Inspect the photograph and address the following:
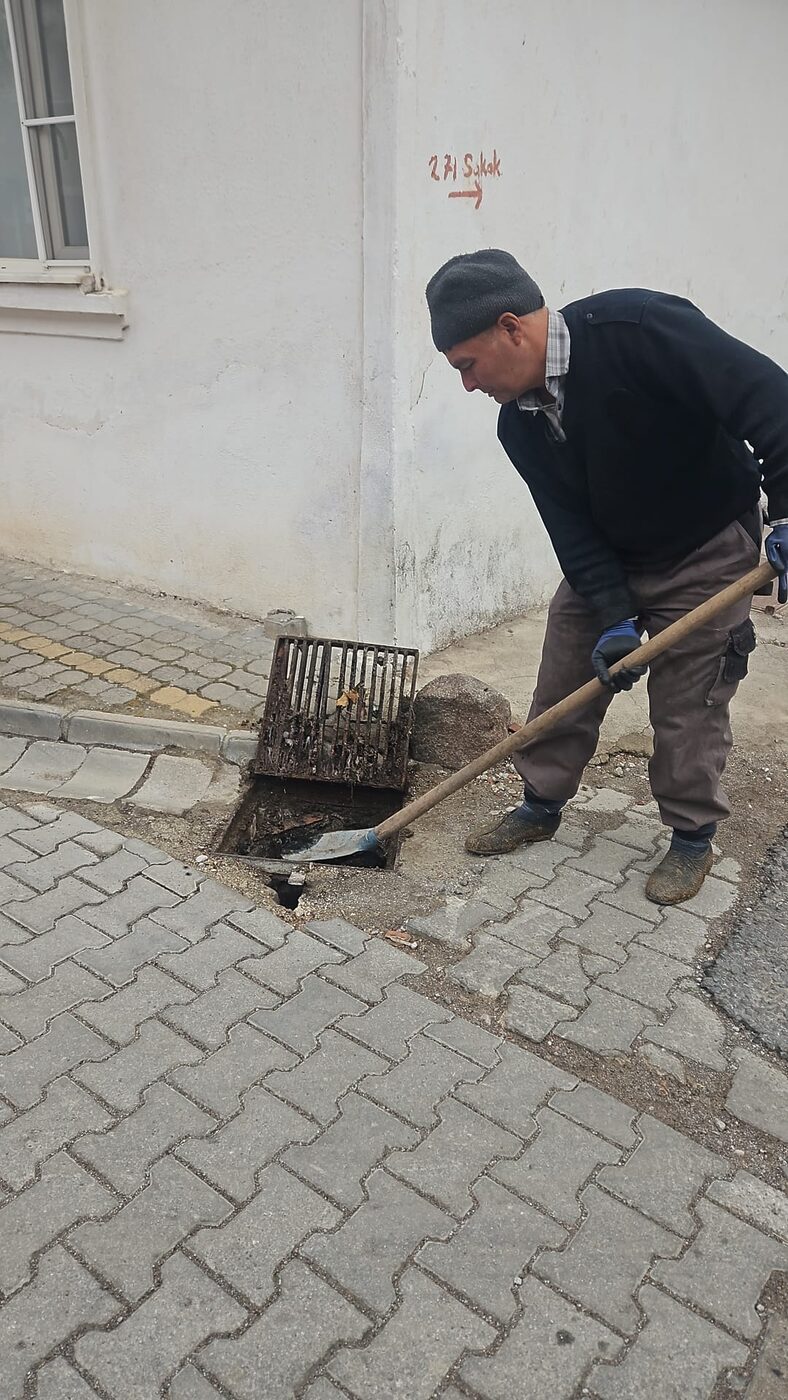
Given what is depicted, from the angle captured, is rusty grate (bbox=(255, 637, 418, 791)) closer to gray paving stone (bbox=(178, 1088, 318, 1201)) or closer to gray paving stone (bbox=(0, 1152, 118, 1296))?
gray paving stone (bbox=(178, 1088, 318, 1201))

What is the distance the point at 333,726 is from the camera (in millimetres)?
3869

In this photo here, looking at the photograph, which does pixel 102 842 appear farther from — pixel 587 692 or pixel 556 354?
pixel 556 354

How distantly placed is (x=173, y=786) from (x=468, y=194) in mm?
2882

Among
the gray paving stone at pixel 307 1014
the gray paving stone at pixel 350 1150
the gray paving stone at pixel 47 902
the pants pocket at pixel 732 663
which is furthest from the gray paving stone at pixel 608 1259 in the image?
the gray paving stone at pixel 47 902

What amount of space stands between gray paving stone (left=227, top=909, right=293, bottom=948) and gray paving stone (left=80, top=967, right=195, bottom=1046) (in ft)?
0.96

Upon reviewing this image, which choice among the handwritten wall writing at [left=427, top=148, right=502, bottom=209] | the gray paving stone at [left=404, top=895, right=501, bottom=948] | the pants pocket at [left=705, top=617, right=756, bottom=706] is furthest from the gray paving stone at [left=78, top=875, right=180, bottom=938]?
the handwritten wall writing at [left=427, top=148, right=502, bottom=209]

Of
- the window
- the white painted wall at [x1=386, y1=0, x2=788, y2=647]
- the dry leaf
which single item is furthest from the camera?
the window

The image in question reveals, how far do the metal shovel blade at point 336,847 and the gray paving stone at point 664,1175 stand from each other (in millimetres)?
1340

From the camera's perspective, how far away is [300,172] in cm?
407

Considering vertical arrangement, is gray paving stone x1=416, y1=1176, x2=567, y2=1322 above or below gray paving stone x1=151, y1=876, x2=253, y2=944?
above

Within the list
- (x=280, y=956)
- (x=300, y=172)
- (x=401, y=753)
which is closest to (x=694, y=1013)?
(x=280, y=956)

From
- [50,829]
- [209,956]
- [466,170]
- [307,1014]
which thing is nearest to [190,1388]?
[307,1014]

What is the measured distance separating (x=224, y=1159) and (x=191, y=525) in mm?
3615

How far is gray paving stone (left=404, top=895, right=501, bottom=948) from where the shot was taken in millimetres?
2892
